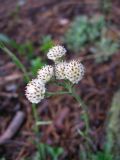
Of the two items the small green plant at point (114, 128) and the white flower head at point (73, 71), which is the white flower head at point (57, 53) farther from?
the small green plant at point (114, 128)

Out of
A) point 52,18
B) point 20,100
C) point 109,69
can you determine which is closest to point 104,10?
point 52,18

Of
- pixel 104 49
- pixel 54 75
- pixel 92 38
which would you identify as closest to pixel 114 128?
pixel 54 75

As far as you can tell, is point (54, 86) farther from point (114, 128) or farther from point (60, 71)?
point (60, 71)

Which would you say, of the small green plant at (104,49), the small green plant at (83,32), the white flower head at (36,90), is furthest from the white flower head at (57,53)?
the small green plant at (83,32)

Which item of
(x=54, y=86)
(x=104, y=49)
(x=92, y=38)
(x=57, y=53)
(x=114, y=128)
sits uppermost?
(x=92, y=38)

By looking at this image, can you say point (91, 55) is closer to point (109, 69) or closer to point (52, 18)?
point (109, 69)

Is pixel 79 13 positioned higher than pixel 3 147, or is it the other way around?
pixel 79 13

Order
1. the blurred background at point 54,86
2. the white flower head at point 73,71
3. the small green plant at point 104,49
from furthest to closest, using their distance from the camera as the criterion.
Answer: the small green plant at point 104,49, the blurred background at point 54,86, the white flower head at point 73,71

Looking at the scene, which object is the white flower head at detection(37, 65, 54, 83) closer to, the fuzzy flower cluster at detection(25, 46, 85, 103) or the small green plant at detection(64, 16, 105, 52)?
the fuzzy flower cluster at detection(25, 46, 85, 103)
